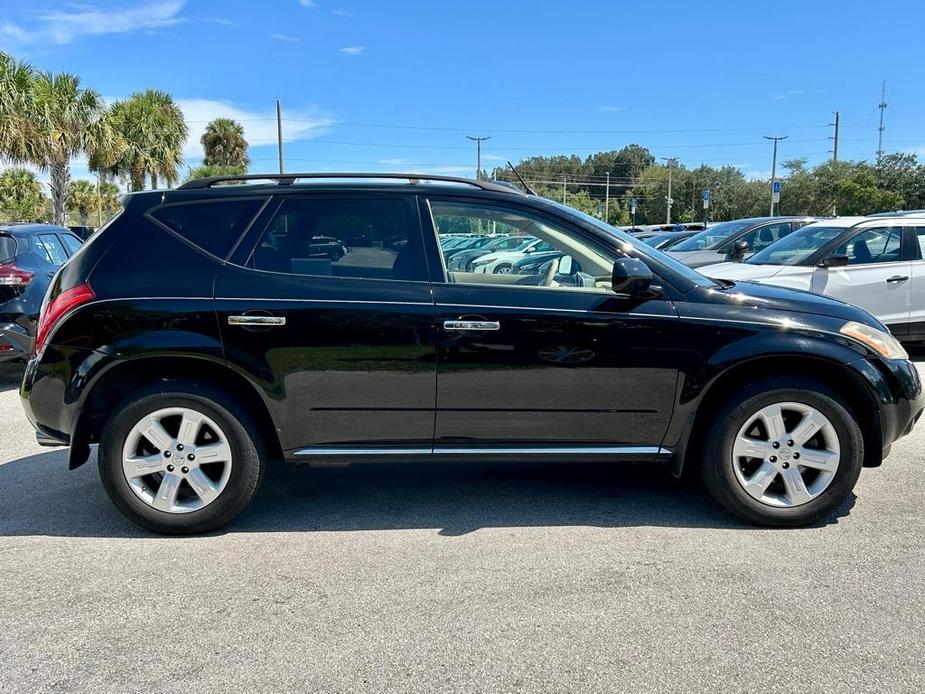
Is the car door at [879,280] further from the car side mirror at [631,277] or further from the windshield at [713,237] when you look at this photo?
the car side mirror at [631,277]

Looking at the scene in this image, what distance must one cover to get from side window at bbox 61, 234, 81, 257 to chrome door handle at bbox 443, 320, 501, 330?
6.34m

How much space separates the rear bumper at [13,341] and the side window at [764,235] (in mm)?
11050

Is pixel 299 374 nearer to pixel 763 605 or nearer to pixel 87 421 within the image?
pixel 87 421

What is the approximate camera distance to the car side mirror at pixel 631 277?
3373mm

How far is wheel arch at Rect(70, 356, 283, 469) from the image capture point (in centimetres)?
351

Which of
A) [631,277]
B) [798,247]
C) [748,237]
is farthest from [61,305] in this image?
[748,237]

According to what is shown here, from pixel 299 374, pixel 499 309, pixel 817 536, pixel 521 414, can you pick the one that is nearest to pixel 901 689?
pixel 817 536

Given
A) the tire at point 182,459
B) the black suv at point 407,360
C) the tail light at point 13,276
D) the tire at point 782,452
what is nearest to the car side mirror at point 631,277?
the black suv at point 407,360

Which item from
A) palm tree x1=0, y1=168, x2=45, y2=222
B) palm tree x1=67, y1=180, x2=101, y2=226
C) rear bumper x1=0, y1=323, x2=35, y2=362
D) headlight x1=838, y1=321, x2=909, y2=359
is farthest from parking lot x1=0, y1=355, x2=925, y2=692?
Result: palm tree x1=67, y1=180, x2=101, y2=226

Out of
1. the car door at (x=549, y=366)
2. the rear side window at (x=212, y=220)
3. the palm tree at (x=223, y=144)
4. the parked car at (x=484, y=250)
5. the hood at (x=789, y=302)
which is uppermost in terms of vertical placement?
the palm tree at (x=223, y=144)

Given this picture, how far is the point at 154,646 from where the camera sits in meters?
2.63

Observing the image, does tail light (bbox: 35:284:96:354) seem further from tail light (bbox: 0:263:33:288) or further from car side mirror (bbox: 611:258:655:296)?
tail light (bbox: 0:263:33:288)

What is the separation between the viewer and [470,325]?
3.43 m

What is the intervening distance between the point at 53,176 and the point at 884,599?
83.9ft
